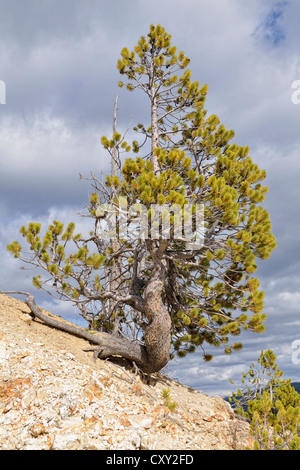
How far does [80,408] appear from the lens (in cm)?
616

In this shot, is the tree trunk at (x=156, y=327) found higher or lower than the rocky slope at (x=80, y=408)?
higher

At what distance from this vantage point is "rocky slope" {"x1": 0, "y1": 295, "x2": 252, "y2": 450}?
554 centimetres

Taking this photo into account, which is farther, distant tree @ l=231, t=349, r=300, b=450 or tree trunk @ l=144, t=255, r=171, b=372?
tree trunk @ l=144, t=255, r=171, b=372

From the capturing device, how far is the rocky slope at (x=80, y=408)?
18.2ft

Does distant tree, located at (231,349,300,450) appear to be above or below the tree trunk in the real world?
below

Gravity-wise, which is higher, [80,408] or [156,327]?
[156,327]

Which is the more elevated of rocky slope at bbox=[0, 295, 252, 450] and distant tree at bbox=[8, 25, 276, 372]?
distant tree at bbox=[8, 25, 276, 372]

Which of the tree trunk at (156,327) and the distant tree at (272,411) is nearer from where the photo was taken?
the distant tree at (272,411)

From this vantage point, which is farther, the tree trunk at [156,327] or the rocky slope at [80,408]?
the tree trunk at [156,327]

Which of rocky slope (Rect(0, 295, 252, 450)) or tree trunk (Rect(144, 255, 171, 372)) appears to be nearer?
rocky slope (Rect(0, 295, 252, 450))

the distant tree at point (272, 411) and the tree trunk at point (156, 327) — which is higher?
the tree trunk at point (156, 327)
